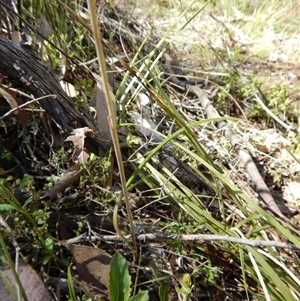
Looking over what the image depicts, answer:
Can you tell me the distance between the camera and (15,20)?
4.47 ft

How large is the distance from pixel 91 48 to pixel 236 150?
76 centimetres

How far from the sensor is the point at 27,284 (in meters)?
0.91

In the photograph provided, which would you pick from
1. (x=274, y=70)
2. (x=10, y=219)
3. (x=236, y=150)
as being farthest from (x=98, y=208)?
(x=274, y=70)

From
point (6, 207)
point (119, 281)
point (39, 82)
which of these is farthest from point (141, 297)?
point (39, 82)

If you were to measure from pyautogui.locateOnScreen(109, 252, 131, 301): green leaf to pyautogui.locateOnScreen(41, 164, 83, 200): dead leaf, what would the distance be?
13.3 inches

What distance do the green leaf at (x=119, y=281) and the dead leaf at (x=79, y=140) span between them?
0.34m

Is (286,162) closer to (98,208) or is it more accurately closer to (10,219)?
(98,208)

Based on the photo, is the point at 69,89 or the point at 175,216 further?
the point at 69,89

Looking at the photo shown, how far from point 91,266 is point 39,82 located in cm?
50

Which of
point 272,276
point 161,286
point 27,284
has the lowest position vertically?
point 27,284

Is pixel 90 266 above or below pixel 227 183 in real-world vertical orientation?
below

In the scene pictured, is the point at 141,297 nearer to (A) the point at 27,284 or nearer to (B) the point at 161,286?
(B) the point at 161,286

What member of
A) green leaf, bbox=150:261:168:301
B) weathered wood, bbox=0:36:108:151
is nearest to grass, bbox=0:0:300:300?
green leaf, bbox=150:261:168:301

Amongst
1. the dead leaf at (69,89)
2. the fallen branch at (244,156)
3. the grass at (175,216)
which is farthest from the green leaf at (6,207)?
the fallen branch at (244,156)
